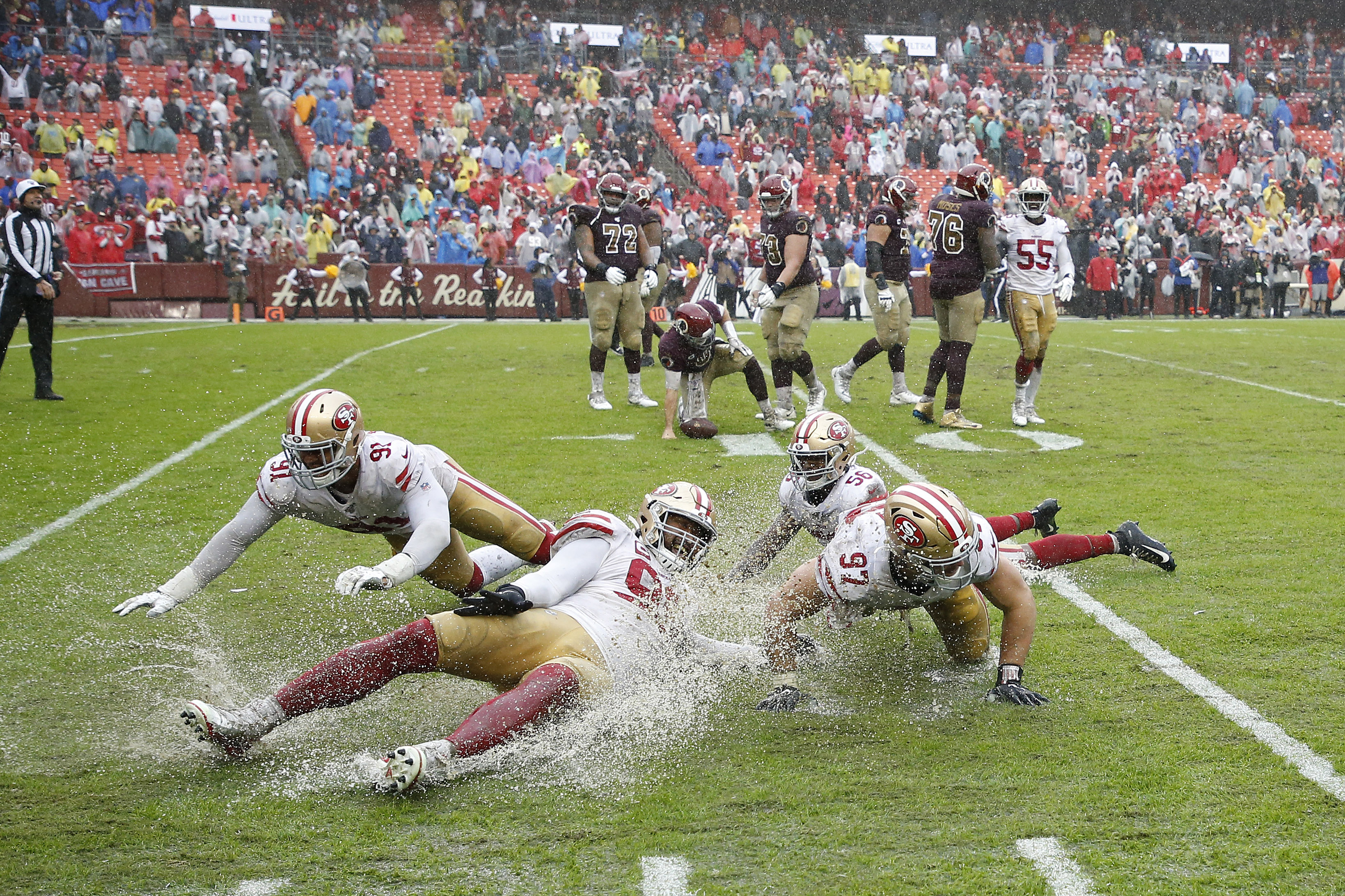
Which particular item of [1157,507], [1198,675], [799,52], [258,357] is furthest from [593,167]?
[1198,675]

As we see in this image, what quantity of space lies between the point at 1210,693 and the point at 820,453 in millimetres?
1656

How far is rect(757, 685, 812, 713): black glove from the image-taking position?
4.21m

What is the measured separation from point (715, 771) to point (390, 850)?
1003 mm

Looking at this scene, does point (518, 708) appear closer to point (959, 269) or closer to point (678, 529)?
point (678, 529)

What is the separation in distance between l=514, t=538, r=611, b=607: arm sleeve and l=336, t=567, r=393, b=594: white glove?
447 mm

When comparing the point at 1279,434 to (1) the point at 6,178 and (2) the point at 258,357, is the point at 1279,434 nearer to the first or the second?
(2) the point at 258,357

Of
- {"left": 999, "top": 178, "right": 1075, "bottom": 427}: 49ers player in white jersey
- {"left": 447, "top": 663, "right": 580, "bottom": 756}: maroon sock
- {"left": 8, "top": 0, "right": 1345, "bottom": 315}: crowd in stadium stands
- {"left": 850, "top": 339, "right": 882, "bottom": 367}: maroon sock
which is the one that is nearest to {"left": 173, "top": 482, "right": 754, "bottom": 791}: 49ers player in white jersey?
{"left": 447, "top": 663, "right": 580, "bottom": 756}: maroon sock

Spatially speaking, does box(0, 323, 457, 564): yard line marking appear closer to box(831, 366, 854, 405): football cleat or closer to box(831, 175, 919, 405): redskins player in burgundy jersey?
box(831, 366, 854, 405): football cleat

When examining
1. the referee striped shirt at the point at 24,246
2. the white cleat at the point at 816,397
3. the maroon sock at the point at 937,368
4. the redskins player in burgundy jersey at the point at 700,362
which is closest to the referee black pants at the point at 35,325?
the referee striped shirt at the point at 24,246

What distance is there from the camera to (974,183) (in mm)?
9641

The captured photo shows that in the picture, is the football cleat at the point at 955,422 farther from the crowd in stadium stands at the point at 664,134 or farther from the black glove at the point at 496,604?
the crowd in stadium stands at the point at 664,134

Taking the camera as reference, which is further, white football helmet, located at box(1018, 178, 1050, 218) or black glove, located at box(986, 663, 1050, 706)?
white football helmet, located at box(1018, 178, 1050, 218)

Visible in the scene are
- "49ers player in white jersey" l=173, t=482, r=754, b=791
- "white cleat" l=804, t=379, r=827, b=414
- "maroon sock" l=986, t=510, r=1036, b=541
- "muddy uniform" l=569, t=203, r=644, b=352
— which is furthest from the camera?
"muddy uniform" l=569, t=203, r=644, b=352

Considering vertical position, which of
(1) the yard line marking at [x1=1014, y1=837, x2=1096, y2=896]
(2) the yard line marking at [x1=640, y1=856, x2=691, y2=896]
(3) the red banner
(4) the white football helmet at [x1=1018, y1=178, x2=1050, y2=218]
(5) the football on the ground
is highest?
(4) the white football helmet at [x1=1018, y1=178, x2=1050, y2=218]
